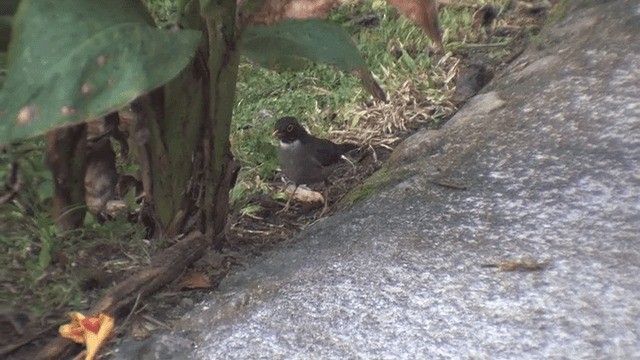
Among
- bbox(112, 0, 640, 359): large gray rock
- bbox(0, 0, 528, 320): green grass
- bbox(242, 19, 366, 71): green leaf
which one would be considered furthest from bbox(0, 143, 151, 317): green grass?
bbox(242, 19, 366, 71): green leaf

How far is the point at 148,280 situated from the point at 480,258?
75cm

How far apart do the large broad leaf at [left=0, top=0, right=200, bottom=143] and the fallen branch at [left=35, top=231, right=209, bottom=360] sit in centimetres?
48

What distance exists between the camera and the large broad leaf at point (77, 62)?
174 centimetres

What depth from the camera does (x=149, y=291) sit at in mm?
2174

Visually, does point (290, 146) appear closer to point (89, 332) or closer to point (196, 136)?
point (196, 136)

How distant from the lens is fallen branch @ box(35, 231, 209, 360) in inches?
77.4

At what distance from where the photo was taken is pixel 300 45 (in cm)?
234

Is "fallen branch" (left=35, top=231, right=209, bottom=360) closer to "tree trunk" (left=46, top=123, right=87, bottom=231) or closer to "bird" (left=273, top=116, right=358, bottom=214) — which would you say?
"tree trunk" (left=46, top=123, right=87, bottom=231)

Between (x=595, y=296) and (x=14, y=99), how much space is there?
118 cm

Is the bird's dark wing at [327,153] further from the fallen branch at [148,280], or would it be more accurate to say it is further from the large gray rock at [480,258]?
the fallen branch at [148,280]

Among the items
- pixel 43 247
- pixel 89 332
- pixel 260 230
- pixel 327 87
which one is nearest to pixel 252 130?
pixel 327 87

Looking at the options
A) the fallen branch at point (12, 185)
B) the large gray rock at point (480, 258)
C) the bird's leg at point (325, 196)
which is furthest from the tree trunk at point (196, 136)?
the bird's leg at point (325, 196)

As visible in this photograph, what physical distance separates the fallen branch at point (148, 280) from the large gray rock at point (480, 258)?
0.12 m

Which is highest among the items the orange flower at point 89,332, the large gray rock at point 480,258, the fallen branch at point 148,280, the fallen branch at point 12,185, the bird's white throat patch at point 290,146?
the fallen branch at point 12,185
